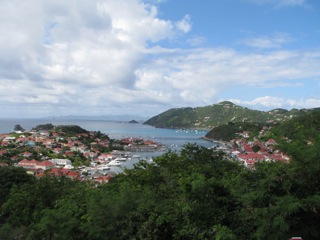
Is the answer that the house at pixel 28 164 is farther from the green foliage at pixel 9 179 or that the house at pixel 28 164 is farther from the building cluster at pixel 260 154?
the building cluster at pixel 260 154

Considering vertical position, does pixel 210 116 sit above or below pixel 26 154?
above

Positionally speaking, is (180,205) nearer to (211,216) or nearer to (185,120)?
(211,216)

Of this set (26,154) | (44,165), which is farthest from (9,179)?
(26,154)

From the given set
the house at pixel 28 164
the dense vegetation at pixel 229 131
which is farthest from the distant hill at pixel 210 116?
the house at pixel 28 164

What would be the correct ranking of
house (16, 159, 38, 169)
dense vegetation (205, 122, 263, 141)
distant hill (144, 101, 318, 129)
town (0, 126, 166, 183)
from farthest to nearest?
distant hill (144, 101, 318, 129) < dense vegetation (205, 122, 263, 141) < town (0, 126, 166, 183) < house (16, 159, 38, 169)

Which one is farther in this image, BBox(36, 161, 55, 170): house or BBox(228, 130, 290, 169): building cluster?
BBox(36, 161, 55, 170): house

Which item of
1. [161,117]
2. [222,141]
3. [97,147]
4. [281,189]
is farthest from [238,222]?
[161,117]

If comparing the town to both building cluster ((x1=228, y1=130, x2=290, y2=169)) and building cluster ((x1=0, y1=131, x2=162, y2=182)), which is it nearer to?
building cluster ((x1=0, y1=131, x2=162, y2=182))

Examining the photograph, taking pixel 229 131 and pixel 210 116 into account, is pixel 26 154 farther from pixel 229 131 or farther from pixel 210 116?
pixel 210 116

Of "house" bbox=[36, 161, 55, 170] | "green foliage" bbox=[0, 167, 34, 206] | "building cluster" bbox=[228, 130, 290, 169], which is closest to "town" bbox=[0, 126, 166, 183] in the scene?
"house" bbox=[36, 161, 55, 170]
